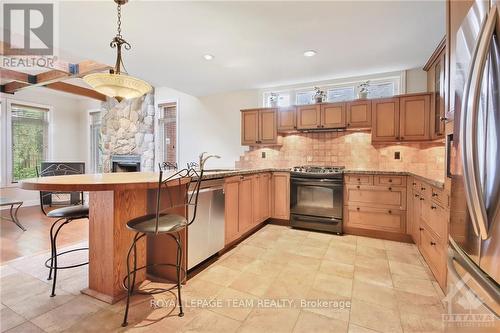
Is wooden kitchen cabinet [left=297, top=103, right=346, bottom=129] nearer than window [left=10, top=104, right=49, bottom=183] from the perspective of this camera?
Yes

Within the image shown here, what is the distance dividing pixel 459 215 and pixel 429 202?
1.62m

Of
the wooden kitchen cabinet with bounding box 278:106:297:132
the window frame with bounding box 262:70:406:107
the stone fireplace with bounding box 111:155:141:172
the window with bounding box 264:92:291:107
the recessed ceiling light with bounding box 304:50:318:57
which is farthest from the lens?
the stone fireplace with bounding box 111:155:141:172

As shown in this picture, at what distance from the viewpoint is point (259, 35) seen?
2740mm

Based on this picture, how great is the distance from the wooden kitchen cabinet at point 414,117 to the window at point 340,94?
0.90 metres

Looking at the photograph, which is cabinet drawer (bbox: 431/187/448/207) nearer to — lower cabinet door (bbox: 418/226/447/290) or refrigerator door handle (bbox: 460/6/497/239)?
lower cabinet door (bbox: 418/226/447/290)

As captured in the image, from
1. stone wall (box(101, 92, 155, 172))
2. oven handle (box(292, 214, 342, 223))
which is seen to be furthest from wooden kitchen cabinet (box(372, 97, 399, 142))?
stone wall (box(101, 92, 155, 172))

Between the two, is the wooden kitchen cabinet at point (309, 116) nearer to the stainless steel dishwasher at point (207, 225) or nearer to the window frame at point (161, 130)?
the stainless steel dishwasher at point (207, 225)

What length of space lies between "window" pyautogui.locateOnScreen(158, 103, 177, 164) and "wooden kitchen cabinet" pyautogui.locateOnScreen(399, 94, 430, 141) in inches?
179

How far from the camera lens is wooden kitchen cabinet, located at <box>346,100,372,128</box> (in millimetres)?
3623

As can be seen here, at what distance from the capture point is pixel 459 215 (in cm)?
97

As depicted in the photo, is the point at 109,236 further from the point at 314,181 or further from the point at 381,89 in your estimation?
the point at 381,89

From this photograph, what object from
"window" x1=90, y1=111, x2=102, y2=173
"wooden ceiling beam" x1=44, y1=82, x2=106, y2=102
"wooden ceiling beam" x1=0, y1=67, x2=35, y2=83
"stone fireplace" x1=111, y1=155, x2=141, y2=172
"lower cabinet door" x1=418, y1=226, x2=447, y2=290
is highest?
"wooden ceiling beam" x1=44, y1=82, x2=106, y2=102

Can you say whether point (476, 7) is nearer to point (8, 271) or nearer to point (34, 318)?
point (34, 318)

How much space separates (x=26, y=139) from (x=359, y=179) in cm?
723
